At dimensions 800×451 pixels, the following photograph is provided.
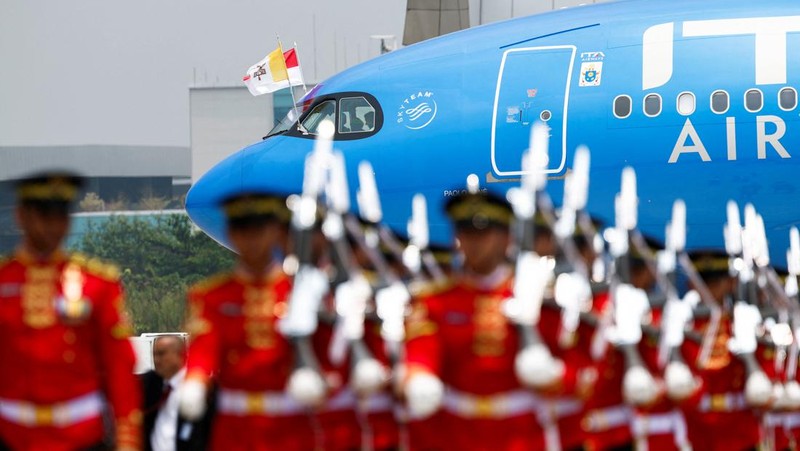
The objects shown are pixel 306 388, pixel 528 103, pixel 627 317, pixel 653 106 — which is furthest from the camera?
pixel 528 103

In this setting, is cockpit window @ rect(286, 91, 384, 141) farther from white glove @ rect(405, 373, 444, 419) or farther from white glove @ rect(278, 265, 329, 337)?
white glove @ rect(405, 373, 444, 419)

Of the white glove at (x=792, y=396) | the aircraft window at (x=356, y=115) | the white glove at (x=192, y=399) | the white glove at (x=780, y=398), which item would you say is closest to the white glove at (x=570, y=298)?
the white glove at (x=192, y=399)

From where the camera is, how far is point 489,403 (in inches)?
301

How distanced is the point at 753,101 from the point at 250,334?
11611mm

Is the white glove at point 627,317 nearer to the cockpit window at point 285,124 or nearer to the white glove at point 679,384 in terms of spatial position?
the white glove at point 679,384

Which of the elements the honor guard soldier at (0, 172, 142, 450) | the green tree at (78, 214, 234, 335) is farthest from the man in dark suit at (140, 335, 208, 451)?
the green tree at (78, 214, 234, 335)

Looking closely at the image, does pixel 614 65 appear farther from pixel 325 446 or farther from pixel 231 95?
pixel 231 95

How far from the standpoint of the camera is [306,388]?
7.17 metres

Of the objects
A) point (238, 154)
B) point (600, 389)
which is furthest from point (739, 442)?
point (238, 154)

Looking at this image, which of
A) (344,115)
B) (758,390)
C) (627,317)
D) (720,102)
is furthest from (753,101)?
(627,317)

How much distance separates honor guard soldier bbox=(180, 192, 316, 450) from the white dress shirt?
92.5 inches

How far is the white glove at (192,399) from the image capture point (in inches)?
277

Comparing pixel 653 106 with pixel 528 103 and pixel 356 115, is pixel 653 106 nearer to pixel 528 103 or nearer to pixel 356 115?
pixel 528 103

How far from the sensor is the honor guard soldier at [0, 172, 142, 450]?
7.50 metres
